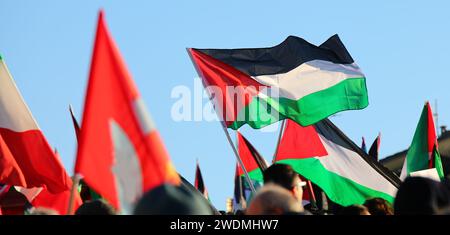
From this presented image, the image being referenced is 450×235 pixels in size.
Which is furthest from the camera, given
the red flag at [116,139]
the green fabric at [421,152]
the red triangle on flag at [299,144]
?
the red triangle on flag at [299,144]

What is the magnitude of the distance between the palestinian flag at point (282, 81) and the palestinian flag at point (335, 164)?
48.8 inches

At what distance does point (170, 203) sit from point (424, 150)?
13.3 m

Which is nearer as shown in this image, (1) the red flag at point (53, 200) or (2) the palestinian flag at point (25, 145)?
(2) the palestinian flag at point (25, 145)

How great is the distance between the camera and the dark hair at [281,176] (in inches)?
344

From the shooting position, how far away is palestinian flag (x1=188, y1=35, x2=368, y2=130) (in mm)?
17188

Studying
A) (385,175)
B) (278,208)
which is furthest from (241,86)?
(278,208)

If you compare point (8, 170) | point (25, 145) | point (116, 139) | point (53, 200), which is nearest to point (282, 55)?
point (53, 200)

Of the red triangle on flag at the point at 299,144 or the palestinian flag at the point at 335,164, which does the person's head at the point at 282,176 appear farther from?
the red triangle on flag at the point at 299,144

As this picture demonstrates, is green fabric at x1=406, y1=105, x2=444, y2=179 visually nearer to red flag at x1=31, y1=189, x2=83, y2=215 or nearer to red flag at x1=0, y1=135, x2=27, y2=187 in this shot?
red flag at x1=31, y1=189, x2=83, y2=215

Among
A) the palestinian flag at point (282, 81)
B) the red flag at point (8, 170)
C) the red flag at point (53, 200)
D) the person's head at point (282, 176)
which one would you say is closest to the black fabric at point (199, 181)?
the palestinian flag at point (282, 81)

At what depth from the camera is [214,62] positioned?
17.8 metres

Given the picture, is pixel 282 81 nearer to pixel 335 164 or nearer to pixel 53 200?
pixel 335 164

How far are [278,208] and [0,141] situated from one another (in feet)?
26.5

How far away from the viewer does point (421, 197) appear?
6.85 meters
